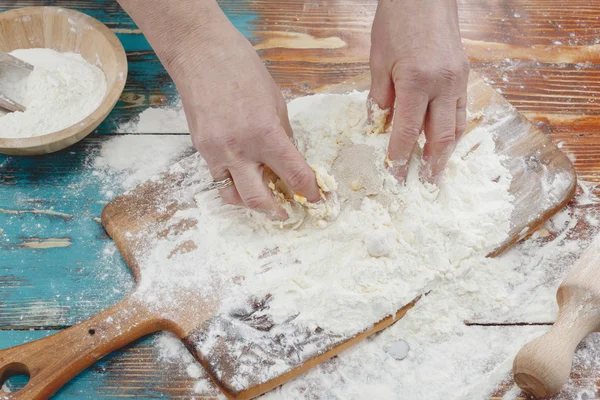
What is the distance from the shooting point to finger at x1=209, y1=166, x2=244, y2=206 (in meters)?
1.09

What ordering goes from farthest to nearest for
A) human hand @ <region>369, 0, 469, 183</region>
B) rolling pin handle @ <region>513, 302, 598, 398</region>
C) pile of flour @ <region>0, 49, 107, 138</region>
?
pile of flour @ <region>0, 49, 107, 138</region>
human hand @ <region>369, 0, 469, 183</region>
rolling pin handle @ <region>513, 302, 598, 398</region>

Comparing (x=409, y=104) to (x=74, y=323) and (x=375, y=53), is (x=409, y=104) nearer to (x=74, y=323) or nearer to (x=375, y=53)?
(x=375, y=53)

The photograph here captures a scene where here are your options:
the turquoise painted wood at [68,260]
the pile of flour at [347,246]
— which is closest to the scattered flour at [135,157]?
the turquoise painted wood at [68,260]

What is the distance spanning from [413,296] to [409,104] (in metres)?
0.38

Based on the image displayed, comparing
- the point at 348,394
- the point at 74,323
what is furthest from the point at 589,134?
the point at 74,323

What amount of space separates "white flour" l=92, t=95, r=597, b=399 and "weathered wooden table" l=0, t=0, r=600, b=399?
0.08 metres

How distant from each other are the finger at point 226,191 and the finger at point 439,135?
0.39 metres

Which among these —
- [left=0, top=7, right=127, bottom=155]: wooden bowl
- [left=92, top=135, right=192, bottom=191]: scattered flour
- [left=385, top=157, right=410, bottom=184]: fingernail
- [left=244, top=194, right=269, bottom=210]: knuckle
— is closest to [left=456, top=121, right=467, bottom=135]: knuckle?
[left=385, top=157, right=410, bottom=184]: fingernail

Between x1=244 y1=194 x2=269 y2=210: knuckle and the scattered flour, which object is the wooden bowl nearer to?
the scattered flour

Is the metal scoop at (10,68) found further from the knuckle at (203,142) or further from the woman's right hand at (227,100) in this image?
the knuckle at (203,142)

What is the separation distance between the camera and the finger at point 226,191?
1.09 m

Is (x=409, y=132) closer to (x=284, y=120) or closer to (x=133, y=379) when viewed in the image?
(x=284, y=120)

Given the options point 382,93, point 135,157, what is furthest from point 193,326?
point 382,93

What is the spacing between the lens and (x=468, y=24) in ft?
5.34
